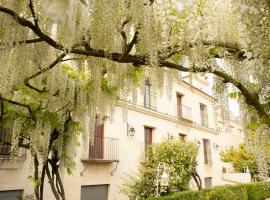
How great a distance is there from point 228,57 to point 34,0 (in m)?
1.81

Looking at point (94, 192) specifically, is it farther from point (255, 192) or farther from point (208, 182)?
point (208, 182)

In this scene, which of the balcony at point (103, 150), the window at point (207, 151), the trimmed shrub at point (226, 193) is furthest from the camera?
the window at point (207, 151)

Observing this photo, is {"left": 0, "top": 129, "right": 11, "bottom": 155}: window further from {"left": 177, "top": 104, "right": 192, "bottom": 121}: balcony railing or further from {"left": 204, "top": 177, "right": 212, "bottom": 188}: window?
{"left": 204, "top": 177, "right": 212, "bottom": 188}: window

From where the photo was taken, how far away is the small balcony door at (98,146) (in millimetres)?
10570

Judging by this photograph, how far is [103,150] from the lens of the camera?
36.2ft

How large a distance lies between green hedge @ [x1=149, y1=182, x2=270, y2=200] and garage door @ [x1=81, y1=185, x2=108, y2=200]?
91.2 inches

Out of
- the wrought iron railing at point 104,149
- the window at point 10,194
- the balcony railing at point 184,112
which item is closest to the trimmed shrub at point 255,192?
the balcony railing at point 184,112

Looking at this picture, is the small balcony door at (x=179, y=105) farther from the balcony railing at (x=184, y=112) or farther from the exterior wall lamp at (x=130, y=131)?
the exterior wall lamp at (x=130, y=131)

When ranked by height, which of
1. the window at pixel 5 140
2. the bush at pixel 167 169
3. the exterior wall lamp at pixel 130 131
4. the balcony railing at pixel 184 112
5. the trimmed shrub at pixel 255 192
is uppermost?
the balcony railing at pixel 184 112

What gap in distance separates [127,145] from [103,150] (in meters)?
1.47

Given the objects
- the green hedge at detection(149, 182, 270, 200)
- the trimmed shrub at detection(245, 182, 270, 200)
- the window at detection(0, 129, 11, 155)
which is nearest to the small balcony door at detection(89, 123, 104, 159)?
the green hedge at detection(149, 182, 270, 200)

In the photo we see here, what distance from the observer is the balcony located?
10.5 m

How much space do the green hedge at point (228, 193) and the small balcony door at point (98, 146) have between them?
2.55 metres

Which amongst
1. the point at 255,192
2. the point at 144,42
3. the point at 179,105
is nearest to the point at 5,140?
the point at 144,42
